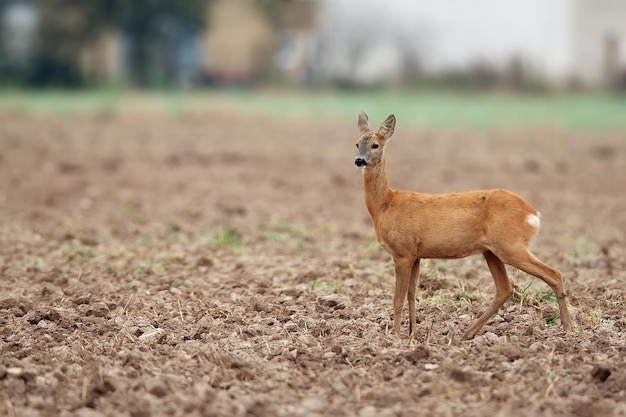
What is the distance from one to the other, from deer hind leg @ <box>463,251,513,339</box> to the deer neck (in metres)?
0.84

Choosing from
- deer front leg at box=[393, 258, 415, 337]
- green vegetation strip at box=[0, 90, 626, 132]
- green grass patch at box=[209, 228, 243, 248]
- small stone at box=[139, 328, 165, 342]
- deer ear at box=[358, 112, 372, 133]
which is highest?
deer ear at box=[358, 112, 372, 133]

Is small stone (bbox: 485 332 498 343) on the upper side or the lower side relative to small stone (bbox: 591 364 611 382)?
lower

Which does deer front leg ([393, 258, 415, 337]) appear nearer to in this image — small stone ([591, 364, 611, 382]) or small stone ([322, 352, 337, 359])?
small stone ([322, 352, 337, 359])

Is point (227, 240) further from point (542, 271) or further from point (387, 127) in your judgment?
point (542, 271)

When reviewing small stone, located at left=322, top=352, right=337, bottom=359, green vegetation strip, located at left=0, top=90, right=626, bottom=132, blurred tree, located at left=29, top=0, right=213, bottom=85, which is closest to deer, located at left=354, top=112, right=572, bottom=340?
small stone, located at left=322, top=352, right=337, bottom=359

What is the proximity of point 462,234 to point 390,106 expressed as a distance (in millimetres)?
29707

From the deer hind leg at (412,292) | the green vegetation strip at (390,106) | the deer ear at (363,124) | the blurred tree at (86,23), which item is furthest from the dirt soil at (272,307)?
the blurred tree at (86,23)

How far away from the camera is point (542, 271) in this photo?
22.7ft

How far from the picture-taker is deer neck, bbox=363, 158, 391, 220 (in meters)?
7.39

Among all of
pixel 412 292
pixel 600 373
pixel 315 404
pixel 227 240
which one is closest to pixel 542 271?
pixel 412 292

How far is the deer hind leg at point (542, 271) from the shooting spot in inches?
269

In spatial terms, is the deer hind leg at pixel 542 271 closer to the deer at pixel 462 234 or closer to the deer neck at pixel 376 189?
the deer at pixel 462 234

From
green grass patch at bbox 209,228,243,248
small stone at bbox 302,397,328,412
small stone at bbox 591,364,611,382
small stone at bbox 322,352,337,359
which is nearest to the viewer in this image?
small stone at bbox 302,397,328,412

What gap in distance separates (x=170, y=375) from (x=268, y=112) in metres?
24.9
